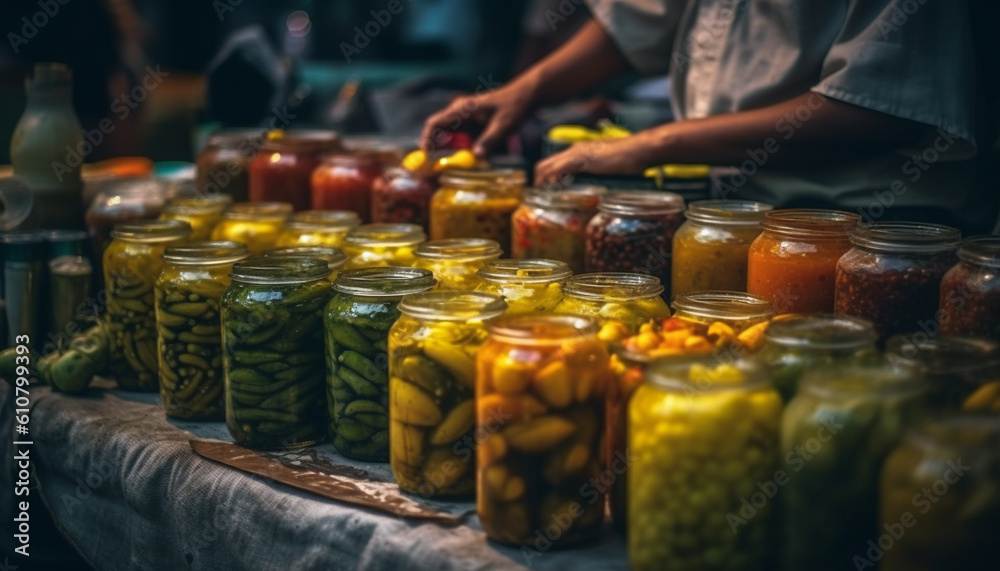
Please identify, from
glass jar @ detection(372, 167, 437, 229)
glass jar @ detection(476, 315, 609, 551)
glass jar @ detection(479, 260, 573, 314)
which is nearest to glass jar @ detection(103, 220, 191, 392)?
glass jar @ detection(372, 167, 437, 229)

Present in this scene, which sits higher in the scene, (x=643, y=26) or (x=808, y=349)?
(x=643, y=26)

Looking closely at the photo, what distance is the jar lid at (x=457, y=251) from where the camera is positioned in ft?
5.83

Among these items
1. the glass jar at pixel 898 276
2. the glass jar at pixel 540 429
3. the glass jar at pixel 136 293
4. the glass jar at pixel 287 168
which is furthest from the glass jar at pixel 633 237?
the glass jar at pixel 287 168

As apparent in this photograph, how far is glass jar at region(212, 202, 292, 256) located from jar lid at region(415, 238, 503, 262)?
0.47 metres

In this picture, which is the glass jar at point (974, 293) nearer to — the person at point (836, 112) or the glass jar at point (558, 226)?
the person at point (836, 112)

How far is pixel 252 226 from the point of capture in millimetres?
2129

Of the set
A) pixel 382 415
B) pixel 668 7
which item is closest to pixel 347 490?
pixel 382 415

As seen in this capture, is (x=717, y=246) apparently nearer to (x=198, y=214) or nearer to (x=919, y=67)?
(x=919, y=67)

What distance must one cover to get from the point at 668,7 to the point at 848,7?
2.21ft

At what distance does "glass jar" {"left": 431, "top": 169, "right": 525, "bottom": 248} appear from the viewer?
210 cm

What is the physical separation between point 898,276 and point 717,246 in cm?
35

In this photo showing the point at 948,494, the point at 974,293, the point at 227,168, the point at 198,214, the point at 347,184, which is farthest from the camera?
the point at 227,168

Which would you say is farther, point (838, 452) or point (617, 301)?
point (617, 301)

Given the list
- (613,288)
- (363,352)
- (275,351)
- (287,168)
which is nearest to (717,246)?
(613,288)
